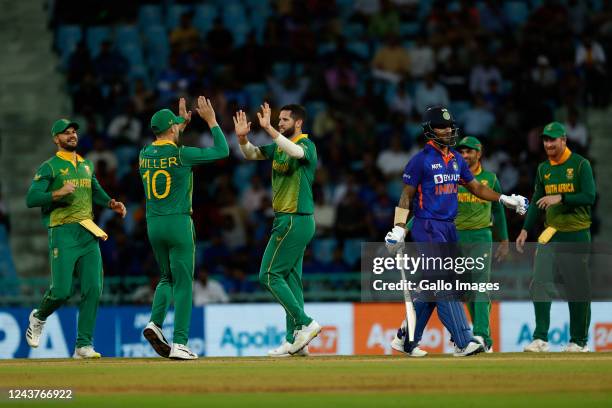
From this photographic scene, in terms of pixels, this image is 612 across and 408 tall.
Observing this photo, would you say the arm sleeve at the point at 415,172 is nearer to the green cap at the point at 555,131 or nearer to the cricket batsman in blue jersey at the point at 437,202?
the cricket batsman in blue jersey at the point at 437,202

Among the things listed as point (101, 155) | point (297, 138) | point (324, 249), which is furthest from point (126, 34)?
point (297, 138)

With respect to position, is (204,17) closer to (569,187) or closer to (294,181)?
(569,187)

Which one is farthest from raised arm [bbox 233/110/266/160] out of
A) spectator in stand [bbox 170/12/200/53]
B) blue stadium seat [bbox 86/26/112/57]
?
blue stadium seat [bbox 86/26/112/57]

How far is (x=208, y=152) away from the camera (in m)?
12.6

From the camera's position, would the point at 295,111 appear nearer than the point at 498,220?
Yes

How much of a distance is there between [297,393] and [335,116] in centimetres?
1309

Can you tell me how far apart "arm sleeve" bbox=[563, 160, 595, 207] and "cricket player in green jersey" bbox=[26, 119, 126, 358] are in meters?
4.72

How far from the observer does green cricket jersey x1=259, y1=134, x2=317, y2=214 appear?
13125mm

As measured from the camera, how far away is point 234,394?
31.9 feet

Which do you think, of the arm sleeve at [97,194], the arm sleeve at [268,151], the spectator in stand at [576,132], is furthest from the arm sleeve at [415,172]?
the spectator in stand at [576,132]

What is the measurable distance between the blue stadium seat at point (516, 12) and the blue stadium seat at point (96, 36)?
7.48 meters

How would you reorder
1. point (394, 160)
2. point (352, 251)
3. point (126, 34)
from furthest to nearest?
1. point (126, 34)
2. point (394, 160)
3. point (352, 251)

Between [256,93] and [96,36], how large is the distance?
362 centimetres

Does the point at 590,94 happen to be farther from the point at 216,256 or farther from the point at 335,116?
the point at 216,256
